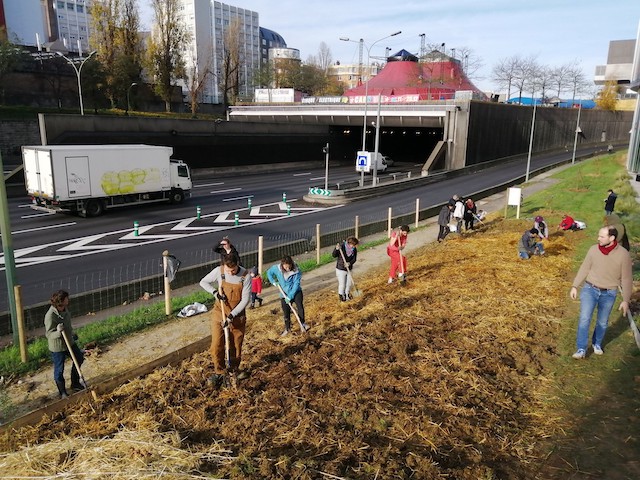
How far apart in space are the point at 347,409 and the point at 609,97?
97.0 metres

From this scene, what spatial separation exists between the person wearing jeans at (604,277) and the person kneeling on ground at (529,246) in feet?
23.1

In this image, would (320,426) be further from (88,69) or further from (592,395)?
(88,69)

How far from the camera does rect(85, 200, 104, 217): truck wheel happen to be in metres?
24.1

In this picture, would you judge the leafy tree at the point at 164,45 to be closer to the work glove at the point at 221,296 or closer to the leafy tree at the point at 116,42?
the leafy tree at the point at 116,42

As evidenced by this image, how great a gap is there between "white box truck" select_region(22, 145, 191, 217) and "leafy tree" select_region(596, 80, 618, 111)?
8374 cm

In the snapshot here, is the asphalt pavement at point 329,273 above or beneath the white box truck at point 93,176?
beneath

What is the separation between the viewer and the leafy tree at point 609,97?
83875mm

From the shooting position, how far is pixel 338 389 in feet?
21.7

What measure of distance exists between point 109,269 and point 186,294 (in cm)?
406

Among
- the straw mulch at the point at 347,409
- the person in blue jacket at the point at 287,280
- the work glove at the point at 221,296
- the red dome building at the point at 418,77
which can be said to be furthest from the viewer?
the red dome building at the point at 418,77

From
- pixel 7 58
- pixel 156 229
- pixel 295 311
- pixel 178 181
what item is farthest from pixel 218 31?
pixel 295 311

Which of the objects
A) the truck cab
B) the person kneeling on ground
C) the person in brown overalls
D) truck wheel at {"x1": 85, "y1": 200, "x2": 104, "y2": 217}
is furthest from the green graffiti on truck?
the person in brown overalls

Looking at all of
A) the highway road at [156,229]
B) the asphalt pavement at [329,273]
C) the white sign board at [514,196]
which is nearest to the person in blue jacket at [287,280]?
the asphalt pavement at [329,273]

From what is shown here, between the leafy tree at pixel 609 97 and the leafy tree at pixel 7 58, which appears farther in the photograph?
the leafy tree at pixel 609 97
